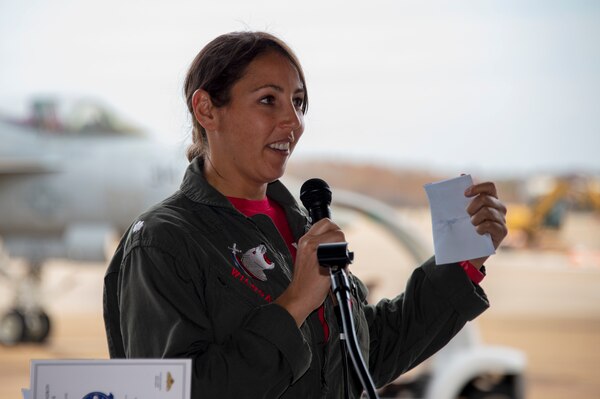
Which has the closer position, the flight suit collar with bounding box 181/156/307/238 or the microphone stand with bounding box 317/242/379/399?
the microphone stand with bounding box 317/242/379/399

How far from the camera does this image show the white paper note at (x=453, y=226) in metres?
1.41

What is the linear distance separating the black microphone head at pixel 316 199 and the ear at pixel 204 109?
0.17 meters

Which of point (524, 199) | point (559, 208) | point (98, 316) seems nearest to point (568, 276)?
point (559, 208)

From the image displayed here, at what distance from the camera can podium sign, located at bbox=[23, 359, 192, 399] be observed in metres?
0.97

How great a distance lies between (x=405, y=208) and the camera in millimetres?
23312

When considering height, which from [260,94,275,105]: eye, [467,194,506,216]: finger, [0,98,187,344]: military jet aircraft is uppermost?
[0,98,187,344]: military jet aircraft

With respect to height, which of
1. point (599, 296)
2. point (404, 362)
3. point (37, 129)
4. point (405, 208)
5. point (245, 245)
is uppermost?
point (405, 208)

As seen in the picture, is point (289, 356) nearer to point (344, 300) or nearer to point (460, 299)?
point (344, 300)

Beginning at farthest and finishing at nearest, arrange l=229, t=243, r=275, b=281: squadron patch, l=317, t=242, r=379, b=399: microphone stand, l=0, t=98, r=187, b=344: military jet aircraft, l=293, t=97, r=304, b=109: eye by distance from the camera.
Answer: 1. l=0, t=98, r=187, b=344: military jet aircraft
2. l=293, t=97, r=304, b=109: eye
3. l=229, t=243, r=275, b=281: squadron patch
4. l=317, t=242, r=379, b=399: microphone stand

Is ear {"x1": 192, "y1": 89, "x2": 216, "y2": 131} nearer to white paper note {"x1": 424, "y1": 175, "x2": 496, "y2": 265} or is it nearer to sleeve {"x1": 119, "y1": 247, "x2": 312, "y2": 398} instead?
sleeve {"x1": 119, "y1": 247, "x2": 312, "y2": 398}

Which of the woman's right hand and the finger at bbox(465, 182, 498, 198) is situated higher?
the finger at bbox(465, 182, 498, 198)

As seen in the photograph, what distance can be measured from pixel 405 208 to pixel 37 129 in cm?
1523

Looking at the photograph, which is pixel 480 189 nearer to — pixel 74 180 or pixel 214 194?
pixel 214 194

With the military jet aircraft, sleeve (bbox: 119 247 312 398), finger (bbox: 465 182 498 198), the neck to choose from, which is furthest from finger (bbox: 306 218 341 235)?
the military jet aircraft
